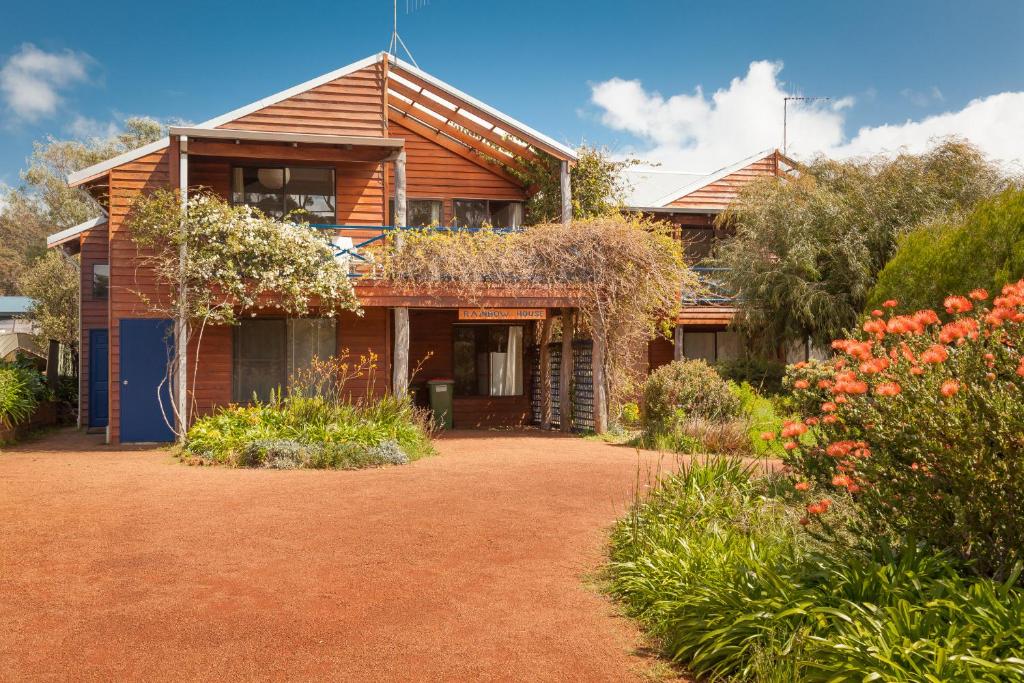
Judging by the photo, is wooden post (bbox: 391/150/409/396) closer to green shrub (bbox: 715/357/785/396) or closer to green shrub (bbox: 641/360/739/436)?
green shrub (bbox: 641/360/739/436)

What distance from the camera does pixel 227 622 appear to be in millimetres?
5414

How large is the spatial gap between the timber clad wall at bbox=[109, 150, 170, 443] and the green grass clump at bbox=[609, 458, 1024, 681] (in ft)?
38.3

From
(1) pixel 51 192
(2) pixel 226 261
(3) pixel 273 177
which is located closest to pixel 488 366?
(3) pixel 273 177

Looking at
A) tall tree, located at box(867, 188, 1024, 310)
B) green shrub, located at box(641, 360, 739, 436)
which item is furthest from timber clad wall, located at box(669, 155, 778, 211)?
tall tree, located at box(867, 188, 1024, 310)

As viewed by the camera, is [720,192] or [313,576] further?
[720,192]

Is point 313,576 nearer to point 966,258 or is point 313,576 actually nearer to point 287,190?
point 966,258

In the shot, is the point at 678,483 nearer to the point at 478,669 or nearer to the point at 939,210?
the point at 478,669

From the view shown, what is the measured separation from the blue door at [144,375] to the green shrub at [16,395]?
2.72 metres

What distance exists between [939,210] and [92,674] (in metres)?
16.7

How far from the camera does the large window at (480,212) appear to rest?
19.9 metres

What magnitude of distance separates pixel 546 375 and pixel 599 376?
7.87 feet

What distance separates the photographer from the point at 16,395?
16.7 m

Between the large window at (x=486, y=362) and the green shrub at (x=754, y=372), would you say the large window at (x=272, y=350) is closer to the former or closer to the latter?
the large window at (x=486, y=362)

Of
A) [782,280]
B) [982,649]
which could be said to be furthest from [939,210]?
[982,649]
